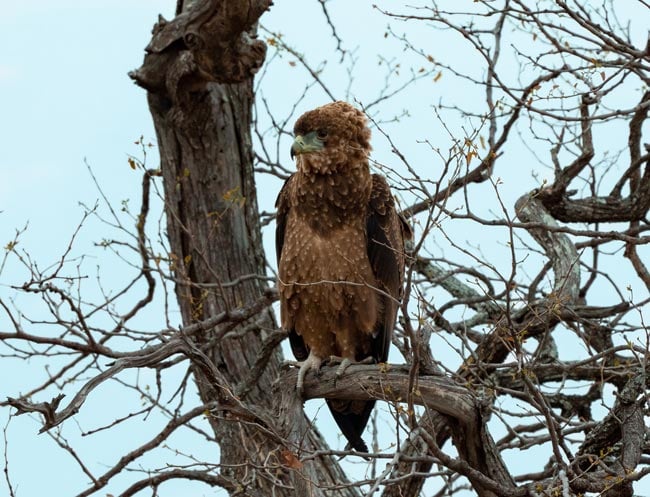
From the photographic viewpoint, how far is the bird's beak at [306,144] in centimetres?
540

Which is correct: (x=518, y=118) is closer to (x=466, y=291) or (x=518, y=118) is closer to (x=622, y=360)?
(x=466, y=291)

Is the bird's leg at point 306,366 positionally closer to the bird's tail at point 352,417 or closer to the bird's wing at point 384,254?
the bird's wing at point 384,254

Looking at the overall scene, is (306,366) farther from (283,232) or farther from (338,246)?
(283,232)

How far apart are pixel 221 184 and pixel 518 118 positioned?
222 centimetres

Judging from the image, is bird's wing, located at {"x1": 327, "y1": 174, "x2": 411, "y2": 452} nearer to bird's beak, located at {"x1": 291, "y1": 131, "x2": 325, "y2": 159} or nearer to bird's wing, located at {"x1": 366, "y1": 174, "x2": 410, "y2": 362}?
bird's wing, located at {"x1": 366, "y1": 174, "x2": 410, "y2": 362}

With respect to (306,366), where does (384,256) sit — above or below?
above

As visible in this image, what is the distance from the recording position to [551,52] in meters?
5.56

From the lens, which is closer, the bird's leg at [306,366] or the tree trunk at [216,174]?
the bird's leg at [306,366]

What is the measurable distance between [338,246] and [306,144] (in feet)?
2.03

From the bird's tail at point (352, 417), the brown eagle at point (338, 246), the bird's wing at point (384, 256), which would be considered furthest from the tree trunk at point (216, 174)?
the bird's wing at point (384, 256)

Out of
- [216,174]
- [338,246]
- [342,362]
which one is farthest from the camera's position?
[216,174]

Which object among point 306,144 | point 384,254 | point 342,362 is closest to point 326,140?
point 306,144

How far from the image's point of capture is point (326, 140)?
215 inches

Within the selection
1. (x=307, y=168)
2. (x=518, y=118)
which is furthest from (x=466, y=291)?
(x=307, y=168)
